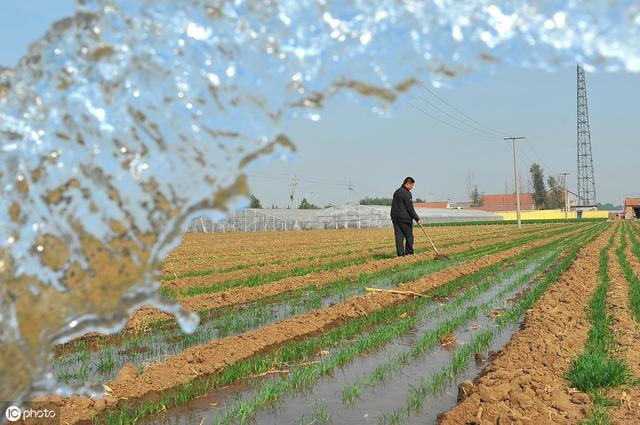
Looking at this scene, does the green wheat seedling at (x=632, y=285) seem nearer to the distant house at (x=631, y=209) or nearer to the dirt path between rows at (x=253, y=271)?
the dirt path between rows at (x=253, y=271)

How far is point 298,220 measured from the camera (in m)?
50.8

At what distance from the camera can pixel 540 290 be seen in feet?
27.7

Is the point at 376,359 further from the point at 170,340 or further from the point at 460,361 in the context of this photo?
the point at 170,340

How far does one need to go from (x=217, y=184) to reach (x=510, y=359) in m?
3.45

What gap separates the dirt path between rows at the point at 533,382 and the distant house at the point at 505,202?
339ft

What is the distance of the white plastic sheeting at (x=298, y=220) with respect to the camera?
48.5 m

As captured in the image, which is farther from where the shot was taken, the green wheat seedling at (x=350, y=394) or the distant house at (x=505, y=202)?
the distant house at (x=505, y=202)

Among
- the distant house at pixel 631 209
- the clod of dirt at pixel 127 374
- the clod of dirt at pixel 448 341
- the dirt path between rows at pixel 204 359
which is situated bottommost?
the clod of dirt at pixel 448 341

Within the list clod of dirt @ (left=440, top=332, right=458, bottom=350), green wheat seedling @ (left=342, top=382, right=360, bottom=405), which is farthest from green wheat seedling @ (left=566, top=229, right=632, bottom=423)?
green wheat seedling @ (left=342, top=382, right=360, bottom=405)

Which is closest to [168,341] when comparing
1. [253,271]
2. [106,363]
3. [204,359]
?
[106,363]

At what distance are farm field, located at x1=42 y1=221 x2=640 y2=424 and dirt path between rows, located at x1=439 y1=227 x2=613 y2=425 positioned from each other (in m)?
0.01

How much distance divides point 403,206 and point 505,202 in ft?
370


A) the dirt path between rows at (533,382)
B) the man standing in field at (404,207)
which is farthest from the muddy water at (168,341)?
the man standing in field at (404,207)

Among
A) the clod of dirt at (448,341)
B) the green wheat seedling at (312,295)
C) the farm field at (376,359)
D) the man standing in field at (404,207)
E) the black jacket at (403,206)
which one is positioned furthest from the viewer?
the black jacket at (403,206)
